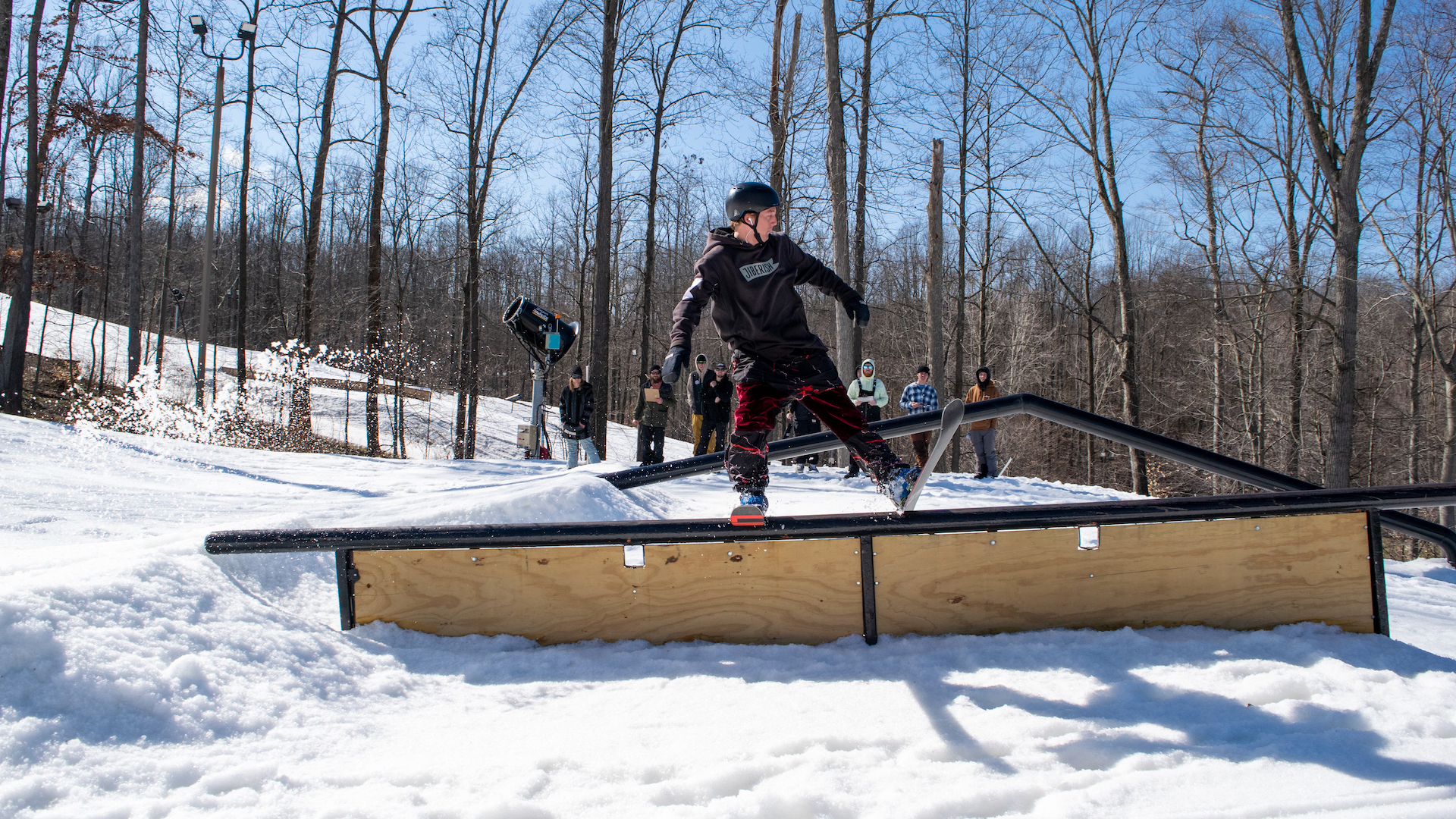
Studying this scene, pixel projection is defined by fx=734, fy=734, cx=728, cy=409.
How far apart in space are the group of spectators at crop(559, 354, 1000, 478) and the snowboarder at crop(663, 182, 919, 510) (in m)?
6.21

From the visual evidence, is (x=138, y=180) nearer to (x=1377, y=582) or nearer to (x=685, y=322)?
(x=685, y=322)

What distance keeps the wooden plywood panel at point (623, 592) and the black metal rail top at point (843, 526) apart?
0.10m

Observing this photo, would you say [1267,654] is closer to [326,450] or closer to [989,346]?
[326,450]

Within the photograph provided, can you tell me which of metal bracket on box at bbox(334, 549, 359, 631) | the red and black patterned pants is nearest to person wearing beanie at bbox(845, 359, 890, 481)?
the red and black patterned pants

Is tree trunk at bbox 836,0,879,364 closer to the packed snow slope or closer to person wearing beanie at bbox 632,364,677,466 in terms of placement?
person wearing beanie at bbox 632,364,677,466

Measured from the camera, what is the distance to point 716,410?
11453mm

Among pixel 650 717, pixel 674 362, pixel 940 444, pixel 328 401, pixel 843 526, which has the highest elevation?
pixel 328 401

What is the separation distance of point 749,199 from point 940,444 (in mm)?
1497

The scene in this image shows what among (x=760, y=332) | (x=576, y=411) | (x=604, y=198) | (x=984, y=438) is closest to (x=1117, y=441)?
(x=760, y=332)

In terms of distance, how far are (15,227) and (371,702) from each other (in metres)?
51.9

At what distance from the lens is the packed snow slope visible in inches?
78.0

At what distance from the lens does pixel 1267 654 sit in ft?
9.45

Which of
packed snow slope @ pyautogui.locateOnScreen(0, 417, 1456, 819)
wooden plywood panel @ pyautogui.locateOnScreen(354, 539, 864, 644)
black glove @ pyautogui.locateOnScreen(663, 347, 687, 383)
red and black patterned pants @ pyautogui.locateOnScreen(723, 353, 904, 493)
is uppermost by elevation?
black glove @ pyautogui.locateOnScreen(663, 347, 687, 383)

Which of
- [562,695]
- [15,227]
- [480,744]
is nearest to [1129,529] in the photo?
[562,695]
